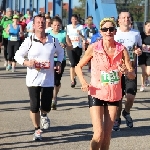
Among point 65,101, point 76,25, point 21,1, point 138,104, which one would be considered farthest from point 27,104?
point 21,1

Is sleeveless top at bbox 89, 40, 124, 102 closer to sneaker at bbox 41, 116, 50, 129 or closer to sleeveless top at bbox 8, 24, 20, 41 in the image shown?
sneaker at bbox 41, 116, 50, 129

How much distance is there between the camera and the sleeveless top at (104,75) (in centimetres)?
718

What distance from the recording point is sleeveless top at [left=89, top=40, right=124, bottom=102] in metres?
7.18

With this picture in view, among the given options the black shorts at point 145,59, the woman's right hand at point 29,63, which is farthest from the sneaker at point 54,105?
the black shorts at point 145,59

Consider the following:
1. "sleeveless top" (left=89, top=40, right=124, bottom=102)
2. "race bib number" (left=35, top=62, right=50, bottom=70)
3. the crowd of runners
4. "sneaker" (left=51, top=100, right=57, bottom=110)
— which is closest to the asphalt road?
"sneaker" (left=51, top=100, right=57, bottom=110)

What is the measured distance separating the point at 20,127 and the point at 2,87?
19.3 feet

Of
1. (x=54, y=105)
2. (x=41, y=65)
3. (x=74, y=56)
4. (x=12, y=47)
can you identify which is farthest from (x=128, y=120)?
(x=12, y=47)

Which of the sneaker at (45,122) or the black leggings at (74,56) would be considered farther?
the black leggings at (74,56)

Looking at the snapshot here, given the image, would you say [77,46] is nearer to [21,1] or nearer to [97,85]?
[97,85]

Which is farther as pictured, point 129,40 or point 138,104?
point 138,104

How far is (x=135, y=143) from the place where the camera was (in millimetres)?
8930

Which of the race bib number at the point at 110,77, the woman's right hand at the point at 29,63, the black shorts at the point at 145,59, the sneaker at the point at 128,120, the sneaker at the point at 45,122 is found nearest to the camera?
the race bib number at the point at 110,77

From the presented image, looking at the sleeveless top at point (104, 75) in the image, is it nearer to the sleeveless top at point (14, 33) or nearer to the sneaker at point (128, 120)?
the sneaker at point (128, 120)

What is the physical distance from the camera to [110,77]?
7152 millimetres
